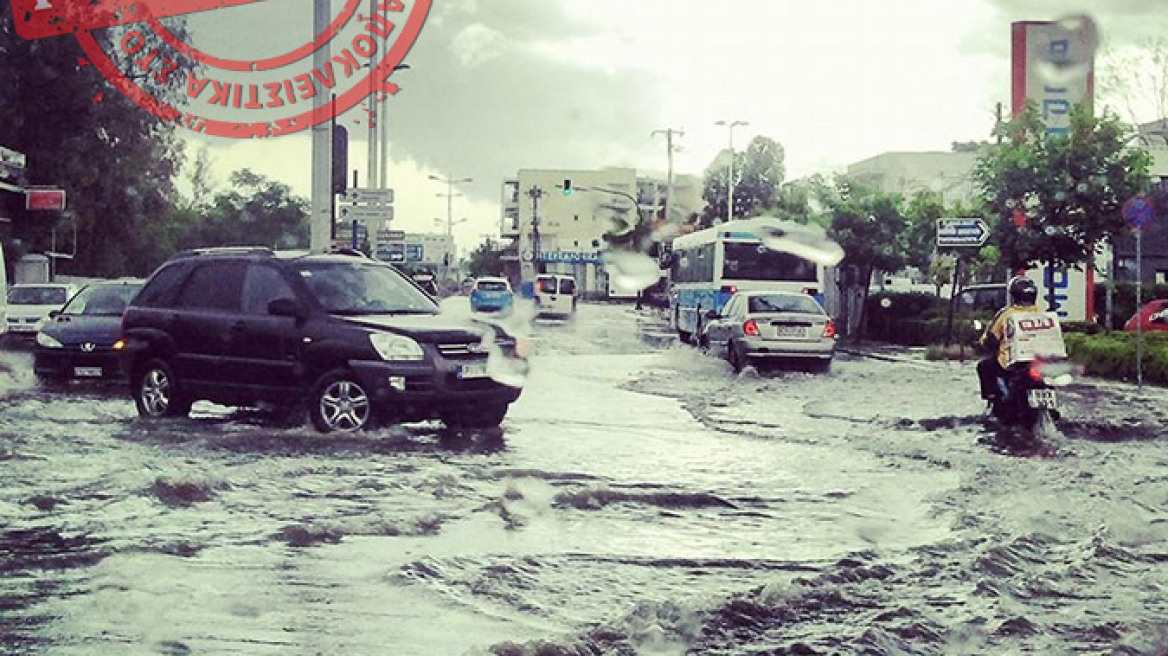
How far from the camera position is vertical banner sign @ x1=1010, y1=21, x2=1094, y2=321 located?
30391 mm

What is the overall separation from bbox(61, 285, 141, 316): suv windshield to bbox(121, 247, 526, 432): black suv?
5.36m

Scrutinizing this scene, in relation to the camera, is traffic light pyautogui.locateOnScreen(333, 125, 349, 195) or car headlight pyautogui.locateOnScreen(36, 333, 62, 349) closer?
car headlight pyautogui.locateOnScreen(36, 333, 62, 349)

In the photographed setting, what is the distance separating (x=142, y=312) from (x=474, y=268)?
148 meters

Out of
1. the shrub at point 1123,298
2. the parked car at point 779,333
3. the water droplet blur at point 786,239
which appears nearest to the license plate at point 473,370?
the parked car at point 779,333

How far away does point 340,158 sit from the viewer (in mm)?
24375


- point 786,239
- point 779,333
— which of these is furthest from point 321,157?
point 786,239

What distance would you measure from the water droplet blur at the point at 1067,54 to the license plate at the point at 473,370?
74.2 feet

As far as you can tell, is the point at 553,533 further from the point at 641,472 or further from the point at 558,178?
the point at 558,178

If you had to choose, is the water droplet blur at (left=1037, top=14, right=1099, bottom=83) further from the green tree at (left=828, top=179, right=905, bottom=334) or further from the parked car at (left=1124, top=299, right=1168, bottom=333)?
the green tree at (left=828, top=179, right=905, bottom=334)

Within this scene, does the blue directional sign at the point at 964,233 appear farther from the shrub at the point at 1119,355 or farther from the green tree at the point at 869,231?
the green tree at the point at 869,231

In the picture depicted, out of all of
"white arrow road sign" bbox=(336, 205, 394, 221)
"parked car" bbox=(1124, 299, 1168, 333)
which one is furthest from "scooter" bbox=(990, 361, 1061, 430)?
"white arrow road sign" bbox=(336, 205, 394, 221)

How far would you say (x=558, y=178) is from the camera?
145000 millimetres

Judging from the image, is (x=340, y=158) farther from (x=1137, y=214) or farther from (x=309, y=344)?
(x=1137, y=214)

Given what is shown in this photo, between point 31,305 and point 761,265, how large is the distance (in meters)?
15.9
